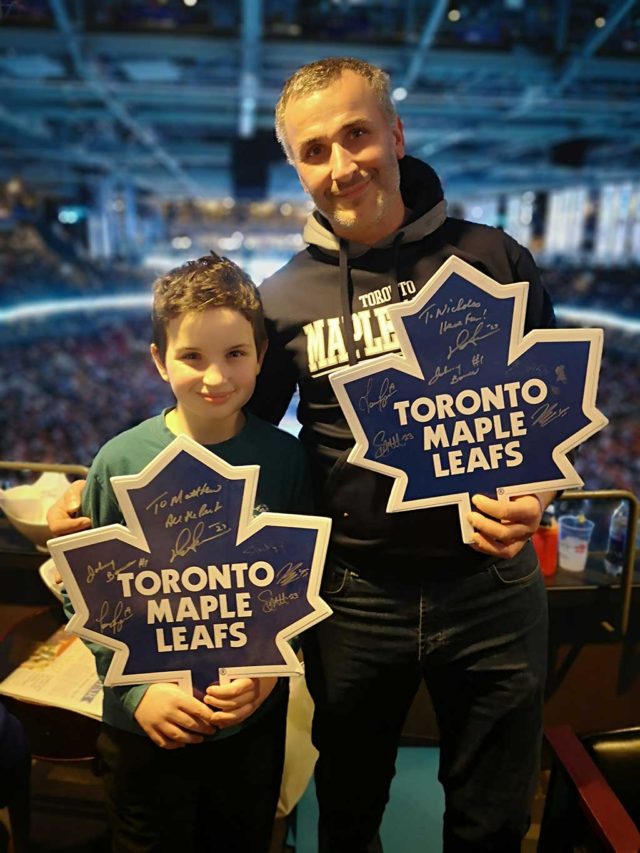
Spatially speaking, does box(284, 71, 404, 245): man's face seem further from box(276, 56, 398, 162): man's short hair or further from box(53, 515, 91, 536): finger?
box(53, 515, 91, 536): finger

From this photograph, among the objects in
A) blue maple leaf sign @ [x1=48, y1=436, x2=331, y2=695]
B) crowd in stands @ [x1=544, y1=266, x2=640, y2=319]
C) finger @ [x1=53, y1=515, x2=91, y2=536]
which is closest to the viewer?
blue maple leaf sign @ [x1=48, y1=436, x2=331, y2=695]

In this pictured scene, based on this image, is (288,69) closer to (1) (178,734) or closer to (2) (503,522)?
(2) (503,522)

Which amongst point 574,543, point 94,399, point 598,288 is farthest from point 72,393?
point 574,543

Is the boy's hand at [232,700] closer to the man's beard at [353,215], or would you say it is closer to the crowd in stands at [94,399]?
the man's beard at [353,215]

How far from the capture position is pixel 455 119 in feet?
36.4

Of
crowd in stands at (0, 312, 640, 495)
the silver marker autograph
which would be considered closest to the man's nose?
the silver marker autograph

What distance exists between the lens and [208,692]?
108 cm

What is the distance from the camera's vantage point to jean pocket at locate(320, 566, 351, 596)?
1224mm

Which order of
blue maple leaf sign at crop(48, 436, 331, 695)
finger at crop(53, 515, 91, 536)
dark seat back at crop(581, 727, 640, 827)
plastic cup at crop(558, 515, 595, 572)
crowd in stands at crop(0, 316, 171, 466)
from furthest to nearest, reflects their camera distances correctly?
crowd in stands at crop(0, 316, 171, 466) < plastic cup at crop(558, 515, 595, 572) < dark seat back at crop(581, 727, 640, 827) < finger at crop(53, 515, 91, 536) < blue maple leaf sign at crop(48, 436, 331, 695)

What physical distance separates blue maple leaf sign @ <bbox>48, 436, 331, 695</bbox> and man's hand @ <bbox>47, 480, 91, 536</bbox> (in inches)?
4.1

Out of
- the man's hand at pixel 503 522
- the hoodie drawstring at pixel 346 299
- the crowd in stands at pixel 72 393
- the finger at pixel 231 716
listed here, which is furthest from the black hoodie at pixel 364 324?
the crowd in stands at pixel 72 393

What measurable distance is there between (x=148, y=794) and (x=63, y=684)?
1.66ft

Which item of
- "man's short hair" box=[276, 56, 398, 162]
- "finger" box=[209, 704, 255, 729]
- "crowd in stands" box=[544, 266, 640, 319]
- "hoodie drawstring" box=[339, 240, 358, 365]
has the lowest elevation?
"finger" box=[209, 704, 255, 729]

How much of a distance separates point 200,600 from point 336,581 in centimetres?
28
